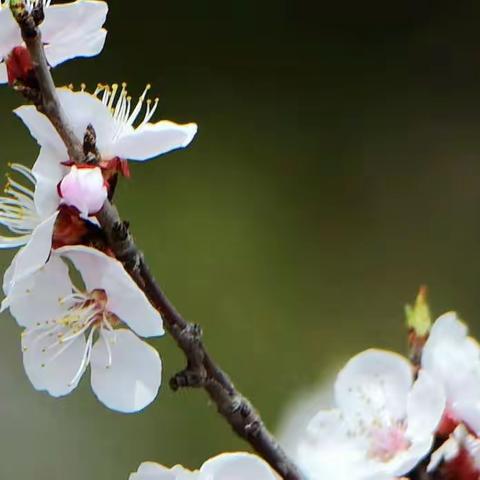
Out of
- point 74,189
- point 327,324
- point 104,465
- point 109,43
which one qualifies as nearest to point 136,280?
point 74,189

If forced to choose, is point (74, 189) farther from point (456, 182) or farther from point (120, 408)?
point (456, 182)

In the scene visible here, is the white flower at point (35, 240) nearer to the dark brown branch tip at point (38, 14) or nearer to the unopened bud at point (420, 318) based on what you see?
the dark brown branch tip at point (38, 14)

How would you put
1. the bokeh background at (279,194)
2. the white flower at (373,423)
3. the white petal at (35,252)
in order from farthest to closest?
1. the bokeh background at (279,194)
2. the white flower at (373,423)
3. the white petal at (35,252)

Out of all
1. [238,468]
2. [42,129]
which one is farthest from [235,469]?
[42,129]

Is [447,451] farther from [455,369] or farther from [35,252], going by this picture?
[35,252]

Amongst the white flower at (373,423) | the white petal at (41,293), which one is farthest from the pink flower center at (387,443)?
the white petal at (41,293)

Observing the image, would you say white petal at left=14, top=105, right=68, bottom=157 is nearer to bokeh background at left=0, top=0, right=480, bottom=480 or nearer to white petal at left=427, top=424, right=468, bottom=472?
white petal at left=427, top=424, right=468, bottom=472
